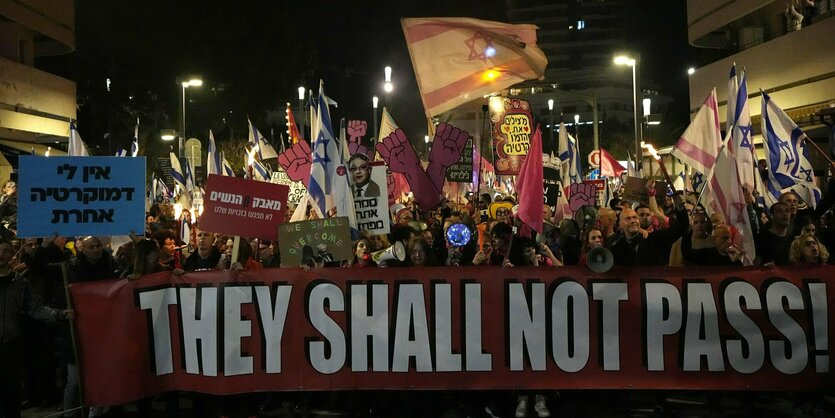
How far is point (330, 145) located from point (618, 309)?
13.6 ft

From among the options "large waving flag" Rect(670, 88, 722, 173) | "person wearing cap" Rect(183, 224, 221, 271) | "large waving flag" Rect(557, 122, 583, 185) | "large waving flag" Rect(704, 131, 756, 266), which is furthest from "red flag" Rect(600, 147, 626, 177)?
"person wearing cap" Rect(183, 224, 221, 271)

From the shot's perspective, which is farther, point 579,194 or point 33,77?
point 33,77

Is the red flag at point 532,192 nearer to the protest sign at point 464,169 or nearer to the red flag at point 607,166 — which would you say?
the protest sign at point 464,169

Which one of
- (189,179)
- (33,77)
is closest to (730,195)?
(189,179)

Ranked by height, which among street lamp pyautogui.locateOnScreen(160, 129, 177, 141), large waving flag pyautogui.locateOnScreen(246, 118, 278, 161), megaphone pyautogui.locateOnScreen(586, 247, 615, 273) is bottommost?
megaphone pyautogui.locateOnScreen(586, 247, 615, 273)

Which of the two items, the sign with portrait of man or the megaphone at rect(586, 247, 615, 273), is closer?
the megaphone at rect(586, 247, 615, 273)

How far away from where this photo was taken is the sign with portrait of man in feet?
31.6

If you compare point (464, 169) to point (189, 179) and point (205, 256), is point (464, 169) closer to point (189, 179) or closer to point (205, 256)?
point (189, 179)

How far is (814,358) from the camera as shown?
23.0 ft

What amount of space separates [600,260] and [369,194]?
353 centimetres

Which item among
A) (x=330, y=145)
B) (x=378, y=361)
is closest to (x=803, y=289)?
(x=378, y=361)

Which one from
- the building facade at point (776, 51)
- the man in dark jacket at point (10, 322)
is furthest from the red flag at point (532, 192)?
the building facade at point (776, 51)

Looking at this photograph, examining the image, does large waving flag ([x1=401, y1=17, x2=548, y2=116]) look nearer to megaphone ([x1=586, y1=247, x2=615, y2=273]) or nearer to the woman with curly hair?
megaphone ([x1=586, y1=247, x2=615, y2=273])

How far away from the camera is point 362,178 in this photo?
1002cm
